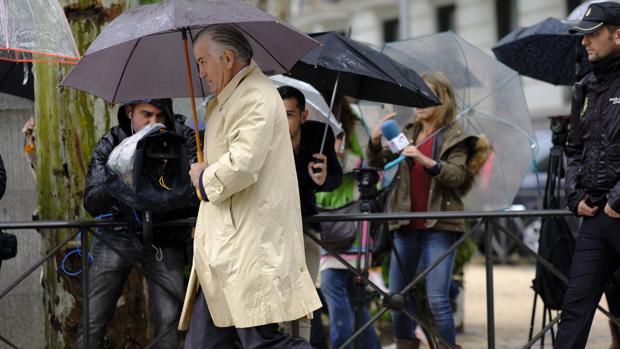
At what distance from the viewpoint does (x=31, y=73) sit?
7.15 m

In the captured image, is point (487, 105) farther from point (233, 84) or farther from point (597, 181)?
point (233, 84)

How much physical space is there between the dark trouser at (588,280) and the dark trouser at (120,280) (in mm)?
2072

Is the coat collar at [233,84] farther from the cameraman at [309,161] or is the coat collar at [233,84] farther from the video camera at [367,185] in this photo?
the video camera at [367,185]

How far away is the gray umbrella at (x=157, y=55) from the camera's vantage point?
15.9 feet

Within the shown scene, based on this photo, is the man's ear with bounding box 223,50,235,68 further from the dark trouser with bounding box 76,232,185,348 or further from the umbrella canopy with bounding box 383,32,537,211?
the umbrella canopy with bounding box 383,32,537,211

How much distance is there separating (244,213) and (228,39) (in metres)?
0.82

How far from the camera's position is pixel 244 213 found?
4.71m

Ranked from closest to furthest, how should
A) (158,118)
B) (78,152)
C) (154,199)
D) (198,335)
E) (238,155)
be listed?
(238,155), (198,335), (154,199), (158,118), (78,152)

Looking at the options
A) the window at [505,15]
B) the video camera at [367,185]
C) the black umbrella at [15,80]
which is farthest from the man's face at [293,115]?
the window at [505,15]

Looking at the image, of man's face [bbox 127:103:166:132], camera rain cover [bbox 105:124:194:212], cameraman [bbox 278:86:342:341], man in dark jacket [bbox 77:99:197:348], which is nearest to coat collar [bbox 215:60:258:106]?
camera rain cover [bbox 105:124:194:212]

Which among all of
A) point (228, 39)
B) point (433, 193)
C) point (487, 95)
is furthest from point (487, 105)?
point (228, 39)

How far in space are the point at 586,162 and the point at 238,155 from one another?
197 centimetres

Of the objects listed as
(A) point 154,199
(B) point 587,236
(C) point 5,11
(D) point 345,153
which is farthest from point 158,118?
(B) point 587,236

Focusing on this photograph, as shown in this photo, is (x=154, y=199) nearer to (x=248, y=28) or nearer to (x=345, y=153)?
(x=248, y=28)
